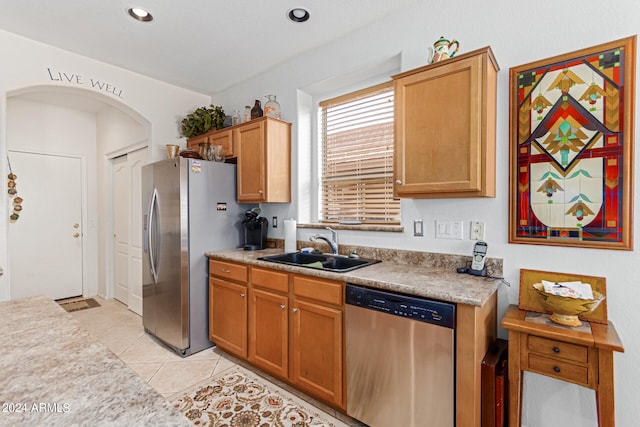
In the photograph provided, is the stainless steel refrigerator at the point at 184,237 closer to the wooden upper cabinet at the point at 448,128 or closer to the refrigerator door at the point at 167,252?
the refrigerator door at the point at 167,252

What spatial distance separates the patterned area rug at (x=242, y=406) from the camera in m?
1.94

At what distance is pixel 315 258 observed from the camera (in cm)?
271

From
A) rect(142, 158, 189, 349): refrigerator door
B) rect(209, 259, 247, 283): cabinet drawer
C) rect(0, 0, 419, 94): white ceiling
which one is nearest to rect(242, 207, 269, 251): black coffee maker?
rect(209, 259, 247, 283): cabinet drawer

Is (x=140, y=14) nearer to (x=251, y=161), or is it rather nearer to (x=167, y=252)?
(x=251, y=161)

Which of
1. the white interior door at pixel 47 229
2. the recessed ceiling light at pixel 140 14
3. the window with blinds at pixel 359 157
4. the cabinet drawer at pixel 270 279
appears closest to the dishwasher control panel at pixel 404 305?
the cabinet drawer at pixel 270 279

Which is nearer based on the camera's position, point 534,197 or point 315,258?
point 534,197

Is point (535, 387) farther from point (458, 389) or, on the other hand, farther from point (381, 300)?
point (381, 300)

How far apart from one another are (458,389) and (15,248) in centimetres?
518

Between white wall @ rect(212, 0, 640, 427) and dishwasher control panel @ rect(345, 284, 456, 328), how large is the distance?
0.60m

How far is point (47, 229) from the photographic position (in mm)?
4195

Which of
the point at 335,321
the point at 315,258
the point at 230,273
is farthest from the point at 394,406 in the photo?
the point at 230,273

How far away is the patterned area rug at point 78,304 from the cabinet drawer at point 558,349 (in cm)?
496

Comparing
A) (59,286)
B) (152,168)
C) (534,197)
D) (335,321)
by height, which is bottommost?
(59,286)

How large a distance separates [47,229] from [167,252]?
2667 millimetres
